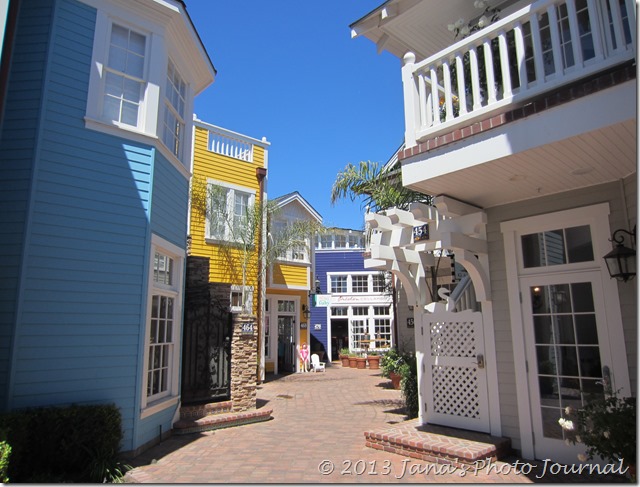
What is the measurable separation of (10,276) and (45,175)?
4.18 ft

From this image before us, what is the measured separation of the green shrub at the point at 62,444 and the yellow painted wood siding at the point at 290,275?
10509 mm

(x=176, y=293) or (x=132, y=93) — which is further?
(x=176, y=293)

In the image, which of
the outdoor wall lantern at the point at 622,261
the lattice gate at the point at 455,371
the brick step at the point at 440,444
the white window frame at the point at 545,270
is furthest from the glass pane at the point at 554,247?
the brick step at the point at 440,444

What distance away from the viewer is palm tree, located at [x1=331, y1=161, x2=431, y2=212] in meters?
9.16

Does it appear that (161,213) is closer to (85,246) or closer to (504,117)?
(85,246)

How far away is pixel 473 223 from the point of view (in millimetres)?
5402

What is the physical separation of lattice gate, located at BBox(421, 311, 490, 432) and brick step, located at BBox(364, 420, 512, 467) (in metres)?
0.19

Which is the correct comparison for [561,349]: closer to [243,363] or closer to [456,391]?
[456,391]

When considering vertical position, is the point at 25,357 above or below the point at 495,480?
above

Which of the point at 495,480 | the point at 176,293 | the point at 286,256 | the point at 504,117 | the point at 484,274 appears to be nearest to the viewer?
the point at 504,117

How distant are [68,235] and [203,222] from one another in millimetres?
7660

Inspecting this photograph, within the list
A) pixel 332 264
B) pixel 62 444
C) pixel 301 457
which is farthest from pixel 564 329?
pixel 332 264

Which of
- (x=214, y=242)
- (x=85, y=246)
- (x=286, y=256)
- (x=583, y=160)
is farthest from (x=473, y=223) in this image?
(x=286, y=256)

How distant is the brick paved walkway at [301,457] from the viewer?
15.4 feet
